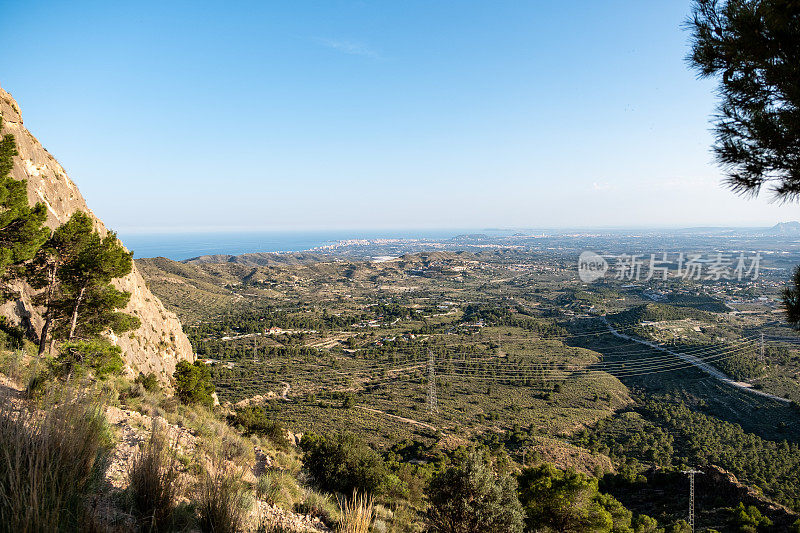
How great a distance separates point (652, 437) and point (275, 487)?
3771 centimetres

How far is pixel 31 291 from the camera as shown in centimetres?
1541

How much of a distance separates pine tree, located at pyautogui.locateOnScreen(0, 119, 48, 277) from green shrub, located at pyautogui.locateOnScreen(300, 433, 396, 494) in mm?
10953

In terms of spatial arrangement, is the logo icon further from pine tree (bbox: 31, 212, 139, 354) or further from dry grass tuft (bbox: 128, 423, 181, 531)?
dry grass tuft (bbox: 128, 423, 181, 531)

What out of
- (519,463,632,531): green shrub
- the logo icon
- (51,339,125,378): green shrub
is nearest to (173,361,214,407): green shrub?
(51,339,125,378): green shrub

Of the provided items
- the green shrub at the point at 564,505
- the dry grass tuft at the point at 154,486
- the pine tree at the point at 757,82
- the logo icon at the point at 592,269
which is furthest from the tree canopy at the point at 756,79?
the logo icon at the point at 592,269

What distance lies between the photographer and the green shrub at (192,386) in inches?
680

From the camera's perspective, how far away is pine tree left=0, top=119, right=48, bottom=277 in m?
9.48

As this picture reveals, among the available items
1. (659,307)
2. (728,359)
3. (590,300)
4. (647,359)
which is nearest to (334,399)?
(647,359)

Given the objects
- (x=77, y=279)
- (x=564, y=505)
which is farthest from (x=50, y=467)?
(x=564, y=505)

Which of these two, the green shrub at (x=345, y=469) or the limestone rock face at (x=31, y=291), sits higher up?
the limestone rock face at (x=31, y=291)

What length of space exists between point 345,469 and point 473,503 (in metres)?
5.09

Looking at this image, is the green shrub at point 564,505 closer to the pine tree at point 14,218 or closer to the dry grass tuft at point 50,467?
the dry grass tuft at point 50,467

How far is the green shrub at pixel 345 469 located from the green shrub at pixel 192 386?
6957mm

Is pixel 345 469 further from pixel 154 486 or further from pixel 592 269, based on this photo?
pixel 592 269
